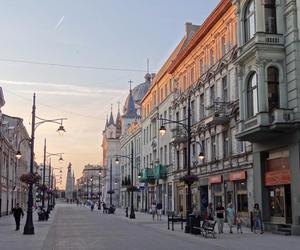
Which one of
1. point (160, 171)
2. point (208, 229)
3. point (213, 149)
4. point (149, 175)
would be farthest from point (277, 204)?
point (149, 175)

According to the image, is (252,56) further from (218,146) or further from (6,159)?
(6,159)

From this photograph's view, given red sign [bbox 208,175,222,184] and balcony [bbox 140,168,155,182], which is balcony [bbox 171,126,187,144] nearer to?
red sign [bbox 208,175,222,184]

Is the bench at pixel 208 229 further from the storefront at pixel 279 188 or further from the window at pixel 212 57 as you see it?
the window at pixel 212 57

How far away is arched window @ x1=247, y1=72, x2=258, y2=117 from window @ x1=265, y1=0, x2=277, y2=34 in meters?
2.75

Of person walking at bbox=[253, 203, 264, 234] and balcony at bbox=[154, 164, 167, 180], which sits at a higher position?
balcony at bbox=[154, 164, 167, 180]

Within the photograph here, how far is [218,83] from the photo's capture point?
41.2 meters

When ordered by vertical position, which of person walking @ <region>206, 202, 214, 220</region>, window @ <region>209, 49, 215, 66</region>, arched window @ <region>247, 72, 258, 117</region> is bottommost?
person walking @ <region>206, 202, 214, 220</region>

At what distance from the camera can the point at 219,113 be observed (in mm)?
39219

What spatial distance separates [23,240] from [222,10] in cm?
2271

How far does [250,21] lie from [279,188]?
10.0 m

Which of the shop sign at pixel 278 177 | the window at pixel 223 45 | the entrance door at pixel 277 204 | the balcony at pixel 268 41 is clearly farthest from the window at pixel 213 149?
the balcony at pixel 268 41

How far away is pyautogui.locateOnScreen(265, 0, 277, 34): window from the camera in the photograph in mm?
30047

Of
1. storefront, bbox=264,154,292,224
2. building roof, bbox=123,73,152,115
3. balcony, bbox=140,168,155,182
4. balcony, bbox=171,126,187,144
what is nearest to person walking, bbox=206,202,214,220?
storefront, bbox=264,154,292,224

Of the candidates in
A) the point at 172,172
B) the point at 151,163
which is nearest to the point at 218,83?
the point at 172,172
